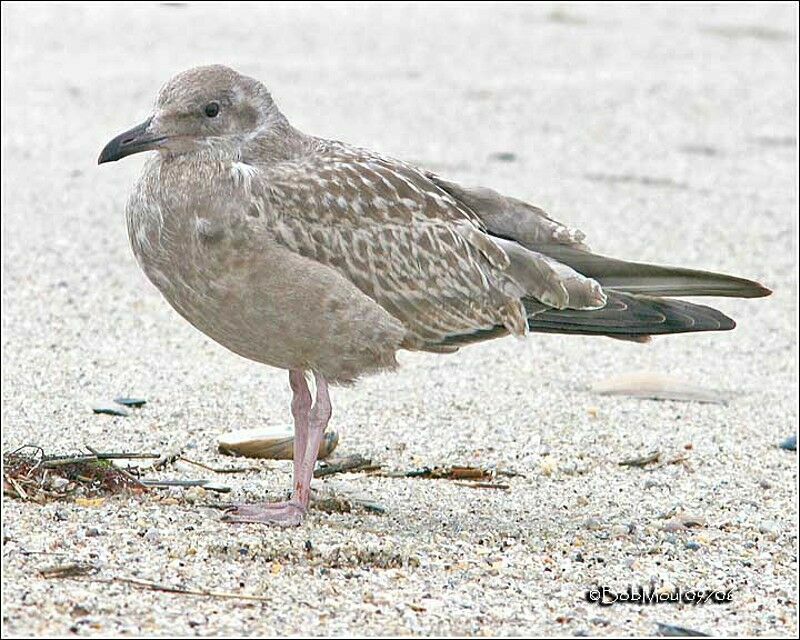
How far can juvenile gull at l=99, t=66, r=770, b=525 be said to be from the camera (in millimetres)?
5625

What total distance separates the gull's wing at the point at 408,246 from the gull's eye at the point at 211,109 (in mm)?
285

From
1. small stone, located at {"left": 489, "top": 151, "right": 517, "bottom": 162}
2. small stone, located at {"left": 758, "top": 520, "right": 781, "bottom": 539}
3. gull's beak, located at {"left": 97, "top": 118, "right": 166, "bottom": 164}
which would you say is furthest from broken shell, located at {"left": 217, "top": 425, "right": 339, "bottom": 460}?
small stone, located at {"left": 489, "top": 151, "right": 517, "bottom": 162}

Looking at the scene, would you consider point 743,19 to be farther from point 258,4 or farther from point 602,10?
point 258,4

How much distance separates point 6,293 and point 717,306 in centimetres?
428

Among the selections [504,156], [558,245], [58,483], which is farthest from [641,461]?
[504,156]

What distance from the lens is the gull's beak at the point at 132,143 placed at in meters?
5.73

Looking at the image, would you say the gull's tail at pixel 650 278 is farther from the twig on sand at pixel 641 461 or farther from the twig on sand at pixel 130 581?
the twig on sand at pixel 130 581

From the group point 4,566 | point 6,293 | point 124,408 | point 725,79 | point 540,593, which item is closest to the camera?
point 4,566

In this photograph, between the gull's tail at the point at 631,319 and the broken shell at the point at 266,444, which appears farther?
the broken shell at the point at 266,444

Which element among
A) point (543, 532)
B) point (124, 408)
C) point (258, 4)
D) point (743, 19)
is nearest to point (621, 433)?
→ point (543, 532)

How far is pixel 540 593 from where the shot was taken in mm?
5121

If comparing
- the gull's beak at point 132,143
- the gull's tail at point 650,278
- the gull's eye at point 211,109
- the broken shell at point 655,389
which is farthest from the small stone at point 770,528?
the gull's beak at point 132,143

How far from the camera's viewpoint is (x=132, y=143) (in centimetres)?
576

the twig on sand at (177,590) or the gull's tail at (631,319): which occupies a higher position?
the gull's tail at (631,319)
